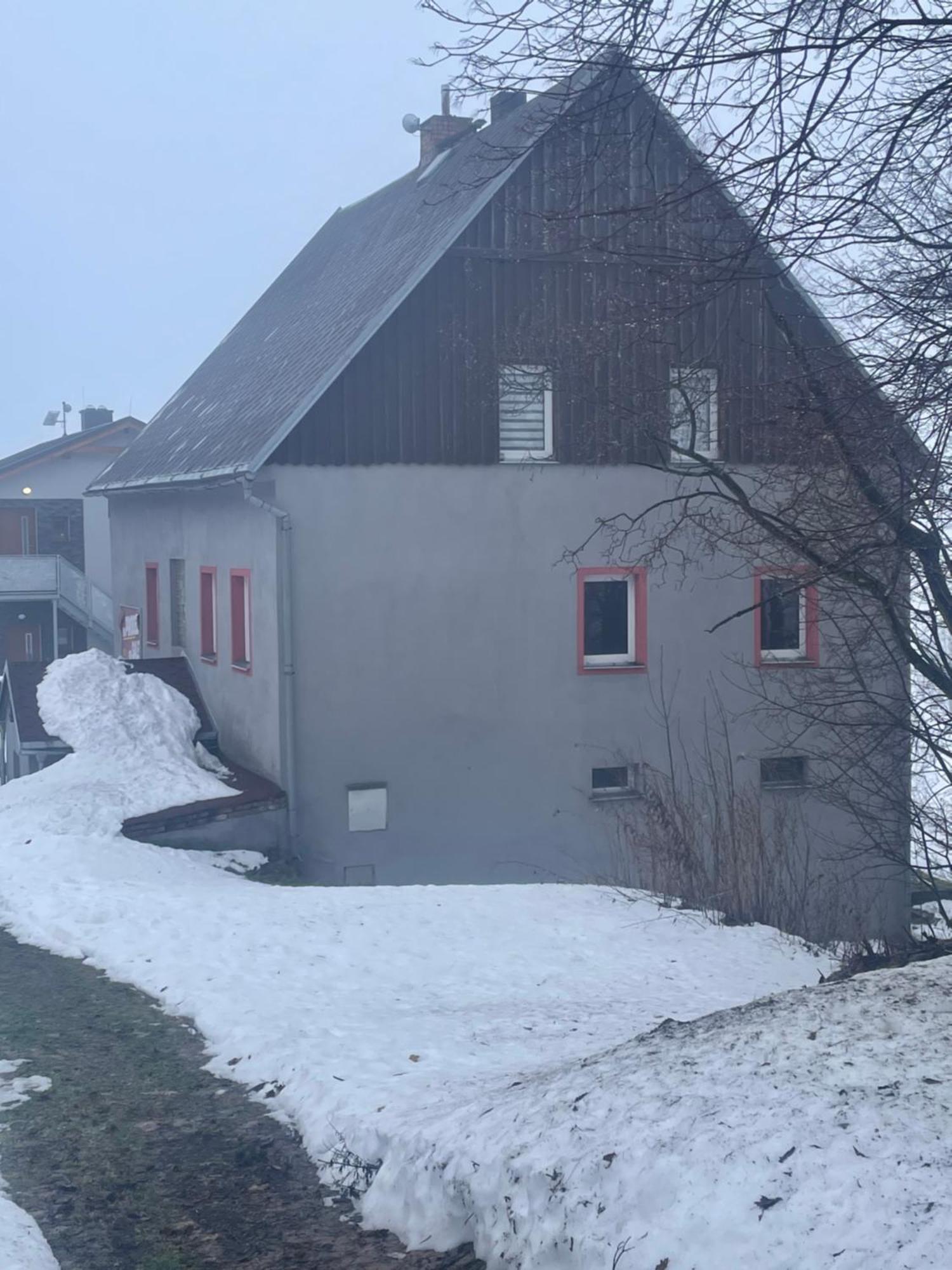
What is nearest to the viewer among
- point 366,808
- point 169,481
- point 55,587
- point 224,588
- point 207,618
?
point 366,808

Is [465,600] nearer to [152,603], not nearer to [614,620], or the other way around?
[614,620]

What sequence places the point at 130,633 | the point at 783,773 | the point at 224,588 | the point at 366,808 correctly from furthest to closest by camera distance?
1. the point at 130,633
2. the point at 224,588
3. the point at 783,773
4. the point at 366,808

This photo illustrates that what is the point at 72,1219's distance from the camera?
524cm

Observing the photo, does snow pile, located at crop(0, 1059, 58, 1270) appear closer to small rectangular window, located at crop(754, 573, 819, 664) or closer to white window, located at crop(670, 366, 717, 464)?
white window, located at crop(670, 366, 717, 464)

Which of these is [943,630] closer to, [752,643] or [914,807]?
[914,807]

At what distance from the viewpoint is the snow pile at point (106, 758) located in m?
15.0

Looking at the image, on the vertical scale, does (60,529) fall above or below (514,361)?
above

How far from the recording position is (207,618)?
2102cm

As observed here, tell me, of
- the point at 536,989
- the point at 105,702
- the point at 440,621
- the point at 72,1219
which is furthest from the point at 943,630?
the point at 105,702

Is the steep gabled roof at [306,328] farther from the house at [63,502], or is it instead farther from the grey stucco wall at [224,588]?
the house at [63,502]

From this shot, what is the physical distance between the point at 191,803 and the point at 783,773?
7.89m

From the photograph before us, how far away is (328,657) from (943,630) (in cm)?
902

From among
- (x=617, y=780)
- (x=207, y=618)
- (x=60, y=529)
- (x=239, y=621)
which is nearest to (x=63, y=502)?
(x=60, y=529)

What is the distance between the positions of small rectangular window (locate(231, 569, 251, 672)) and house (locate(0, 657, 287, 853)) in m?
1.09
